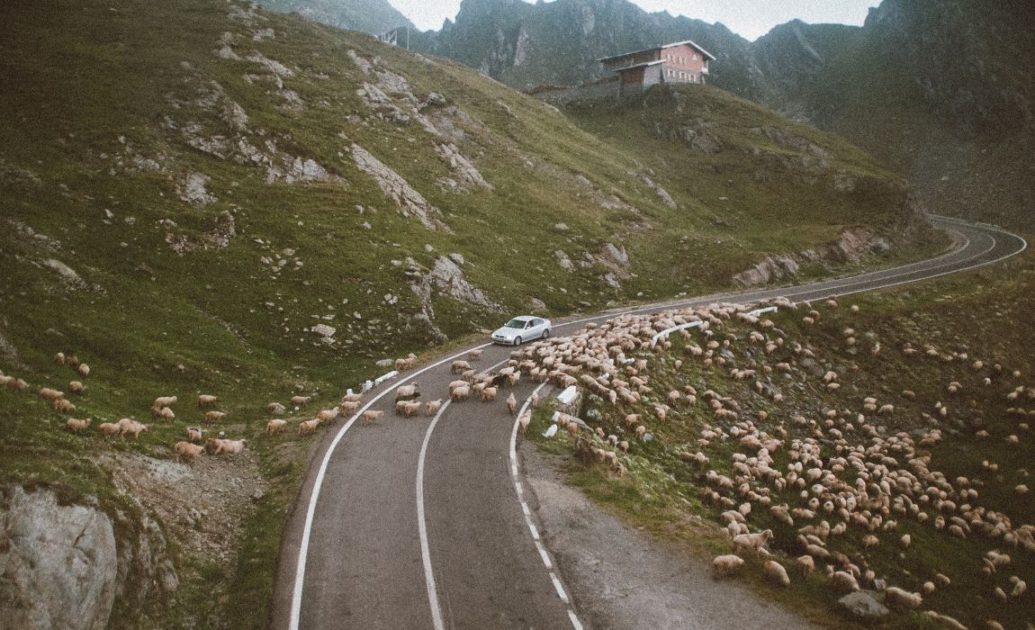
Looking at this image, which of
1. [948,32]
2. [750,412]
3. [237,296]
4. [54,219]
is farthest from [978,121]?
[54,219]

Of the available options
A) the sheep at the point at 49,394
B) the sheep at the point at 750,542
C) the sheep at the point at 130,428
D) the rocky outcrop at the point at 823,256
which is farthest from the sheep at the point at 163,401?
the rocky outcrop at the point at 823,256

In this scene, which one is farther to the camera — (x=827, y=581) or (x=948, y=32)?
(x=948, y=32)

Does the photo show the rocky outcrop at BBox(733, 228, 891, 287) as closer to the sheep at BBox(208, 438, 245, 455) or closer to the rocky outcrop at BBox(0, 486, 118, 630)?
the sheep at BBox(208, 438, 245, 455)

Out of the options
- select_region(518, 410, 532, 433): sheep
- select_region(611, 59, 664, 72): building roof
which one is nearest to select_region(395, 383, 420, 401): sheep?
select_region(518, 410, 532, 433): sheep

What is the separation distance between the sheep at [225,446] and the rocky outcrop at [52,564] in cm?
725

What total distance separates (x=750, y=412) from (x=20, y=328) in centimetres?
3115

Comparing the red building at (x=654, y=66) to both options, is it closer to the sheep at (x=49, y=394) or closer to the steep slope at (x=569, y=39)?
the steep slope at (x=569, y=39)

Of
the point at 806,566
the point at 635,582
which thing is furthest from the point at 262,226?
the point at 806,566

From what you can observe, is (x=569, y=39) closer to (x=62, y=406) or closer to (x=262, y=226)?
(x=262, y=226)

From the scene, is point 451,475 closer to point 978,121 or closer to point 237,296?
point 237,296

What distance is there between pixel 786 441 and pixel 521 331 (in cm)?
1549

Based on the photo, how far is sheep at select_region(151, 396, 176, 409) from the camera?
20781 millimetres

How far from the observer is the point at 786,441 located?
25578mm

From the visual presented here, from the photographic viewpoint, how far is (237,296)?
32094 mm
